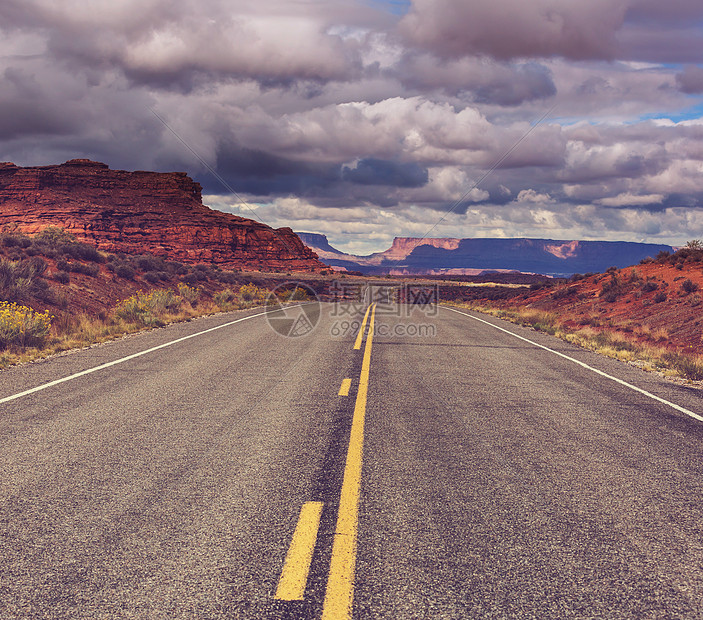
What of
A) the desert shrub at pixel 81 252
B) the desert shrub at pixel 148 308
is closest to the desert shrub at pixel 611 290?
the desert shrub at pixel 148 308

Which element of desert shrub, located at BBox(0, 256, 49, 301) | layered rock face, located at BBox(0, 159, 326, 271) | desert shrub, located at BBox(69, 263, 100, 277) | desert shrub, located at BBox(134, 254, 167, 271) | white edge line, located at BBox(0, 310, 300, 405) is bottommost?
white edge line, located at BBox(0, 310, 300, 405)

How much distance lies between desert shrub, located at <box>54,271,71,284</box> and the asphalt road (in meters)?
12.8

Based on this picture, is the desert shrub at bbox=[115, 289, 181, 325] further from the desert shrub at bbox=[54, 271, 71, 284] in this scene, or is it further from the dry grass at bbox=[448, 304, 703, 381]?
the dry grass at bbox=[448, 304, 703, 381]

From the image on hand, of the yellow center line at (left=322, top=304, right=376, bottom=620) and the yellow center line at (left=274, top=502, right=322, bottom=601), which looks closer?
the yellow center line at (left=322, top=304, right=376, bottom=620)

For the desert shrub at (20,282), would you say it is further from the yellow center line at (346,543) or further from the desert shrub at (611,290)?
the desert shrub at (611,290)

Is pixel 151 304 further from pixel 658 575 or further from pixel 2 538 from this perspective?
pixel 658 575

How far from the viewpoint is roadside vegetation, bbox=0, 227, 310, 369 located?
12.0m

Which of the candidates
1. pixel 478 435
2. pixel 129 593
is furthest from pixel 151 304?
pixel 129 593

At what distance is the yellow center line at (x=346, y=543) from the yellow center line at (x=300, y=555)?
0.49 feet

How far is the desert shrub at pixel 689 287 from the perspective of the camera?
22.6 m

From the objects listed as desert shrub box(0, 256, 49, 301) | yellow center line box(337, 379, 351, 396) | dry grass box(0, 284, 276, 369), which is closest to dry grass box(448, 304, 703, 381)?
yellow center line box(337, 379, 351, 396)

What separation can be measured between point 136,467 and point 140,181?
128807 millimetres

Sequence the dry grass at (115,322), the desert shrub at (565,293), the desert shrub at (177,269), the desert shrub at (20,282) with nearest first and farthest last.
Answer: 1. the dry grass at (115,322)
2. the desert shrub at (20,282)
3. the desert shrub at (177,269)
4. the desert shrub at (565,293)

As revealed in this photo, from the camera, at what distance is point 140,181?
120125mm
